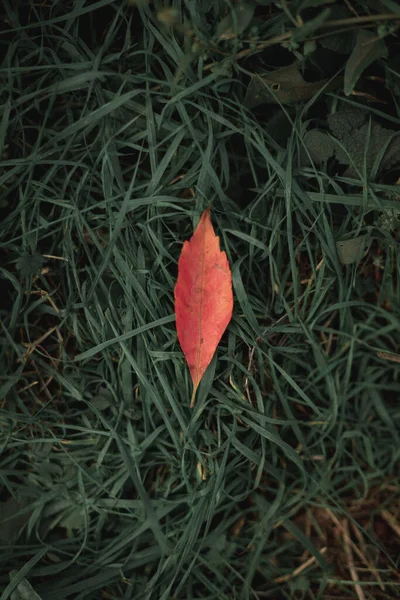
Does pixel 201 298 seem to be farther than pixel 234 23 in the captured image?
Yes

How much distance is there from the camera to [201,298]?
115cm

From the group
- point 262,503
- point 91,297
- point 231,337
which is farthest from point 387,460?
point 91,297

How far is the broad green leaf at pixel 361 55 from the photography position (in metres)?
1.02

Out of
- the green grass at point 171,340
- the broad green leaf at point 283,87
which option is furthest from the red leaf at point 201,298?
the broad green leaf at point 283,87

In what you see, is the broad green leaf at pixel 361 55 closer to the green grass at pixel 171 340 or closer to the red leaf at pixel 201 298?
the green grass at pixel 171 340

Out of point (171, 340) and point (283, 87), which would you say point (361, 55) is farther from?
point (171, 340)

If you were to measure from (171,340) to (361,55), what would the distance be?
68 centimetres

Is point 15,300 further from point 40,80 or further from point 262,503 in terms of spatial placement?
point 262,503

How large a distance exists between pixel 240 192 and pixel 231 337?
1.07 feet

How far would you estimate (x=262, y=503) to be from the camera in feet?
4.07

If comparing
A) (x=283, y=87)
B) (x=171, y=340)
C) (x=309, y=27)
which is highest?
(x=309, y=27)

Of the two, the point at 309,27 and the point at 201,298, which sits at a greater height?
the point at 309,27

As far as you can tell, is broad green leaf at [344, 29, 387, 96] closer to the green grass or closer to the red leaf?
the green grass

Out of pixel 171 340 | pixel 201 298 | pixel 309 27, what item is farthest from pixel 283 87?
pixel 171 340
